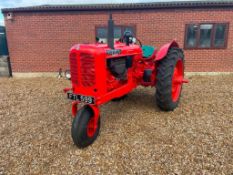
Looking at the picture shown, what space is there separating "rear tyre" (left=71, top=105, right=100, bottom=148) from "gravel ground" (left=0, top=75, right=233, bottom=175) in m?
0.12

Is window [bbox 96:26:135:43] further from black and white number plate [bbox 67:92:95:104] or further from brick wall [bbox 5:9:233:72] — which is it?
black and white number plate [bbox 67:92:95:104]

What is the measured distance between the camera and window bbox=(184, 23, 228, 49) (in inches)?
298

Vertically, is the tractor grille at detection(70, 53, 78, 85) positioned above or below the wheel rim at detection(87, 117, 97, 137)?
above

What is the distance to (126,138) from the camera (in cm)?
317

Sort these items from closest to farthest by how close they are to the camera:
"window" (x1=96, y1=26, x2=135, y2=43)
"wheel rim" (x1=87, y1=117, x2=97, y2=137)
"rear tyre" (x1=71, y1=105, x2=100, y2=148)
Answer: "rear tyre" (x1=71, y1=105, x2=100, y2=148) < "wheel rim" (x1=87, y1=117, x2=97, y2=137) < "window" (x1=96, y1=26, x2=135, y2=43)

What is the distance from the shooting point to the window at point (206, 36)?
756 cm

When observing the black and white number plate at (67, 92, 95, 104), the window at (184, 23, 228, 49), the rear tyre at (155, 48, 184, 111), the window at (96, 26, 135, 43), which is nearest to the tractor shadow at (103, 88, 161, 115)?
the rear tyre at (155, 48, 184, 111)

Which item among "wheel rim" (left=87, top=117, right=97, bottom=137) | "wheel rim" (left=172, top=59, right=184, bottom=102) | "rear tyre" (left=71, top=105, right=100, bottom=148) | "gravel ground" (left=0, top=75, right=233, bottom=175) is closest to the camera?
"gravel ground" (left=0, top=75, right=233, bottom=175)

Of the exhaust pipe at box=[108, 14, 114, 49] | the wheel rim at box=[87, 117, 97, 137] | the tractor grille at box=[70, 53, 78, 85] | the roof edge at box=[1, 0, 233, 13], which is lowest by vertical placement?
the wheel rim at box=[87, 117, 97, 137]

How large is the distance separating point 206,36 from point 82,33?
475cm

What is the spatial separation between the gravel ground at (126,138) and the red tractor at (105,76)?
0.34 m

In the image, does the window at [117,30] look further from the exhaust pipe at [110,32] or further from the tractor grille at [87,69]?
the tractor grille at [87,69]

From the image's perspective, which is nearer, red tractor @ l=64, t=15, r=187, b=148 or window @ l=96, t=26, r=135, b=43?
red tractor @ l=64, t=15, r=187, b=148

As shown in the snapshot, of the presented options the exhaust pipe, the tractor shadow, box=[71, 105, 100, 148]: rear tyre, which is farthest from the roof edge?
box=[71, 105, 100, 148]: rear tyre
